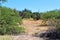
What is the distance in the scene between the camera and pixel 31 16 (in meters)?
56.8

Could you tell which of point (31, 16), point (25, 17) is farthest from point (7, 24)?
point (31, 16)

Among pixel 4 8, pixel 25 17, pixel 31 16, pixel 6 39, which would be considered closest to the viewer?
pixel 6 39

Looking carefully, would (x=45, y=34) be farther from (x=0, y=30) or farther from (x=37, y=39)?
(x=0, y=30)

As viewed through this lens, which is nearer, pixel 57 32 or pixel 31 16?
pixel 57 32

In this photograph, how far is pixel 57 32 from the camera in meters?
18.8

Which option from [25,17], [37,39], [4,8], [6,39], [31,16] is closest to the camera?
[6,39]

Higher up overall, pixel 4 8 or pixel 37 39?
pixel 4 8

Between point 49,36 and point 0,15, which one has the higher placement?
point 0,15

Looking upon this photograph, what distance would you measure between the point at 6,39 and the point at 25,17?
39.9 metres

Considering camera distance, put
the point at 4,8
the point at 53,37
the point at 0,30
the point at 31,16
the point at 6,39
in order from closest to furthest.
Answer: the point at 6,39 < the point at 53,37 < the point at 0,30 < the point at 4,8 < the point at 31,16

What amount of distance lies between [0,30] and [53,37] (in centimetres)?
555

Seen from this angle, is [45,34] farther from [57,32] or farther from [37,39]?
[37,39]

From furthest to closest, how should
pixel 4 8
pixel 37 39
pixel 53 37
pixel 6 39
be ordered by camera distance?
pixel 4 8, pixel 53 37, pixel 37 39, pixel 6 39

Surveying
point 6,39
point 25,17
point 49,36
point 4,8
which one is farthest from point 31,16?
point 6,39
